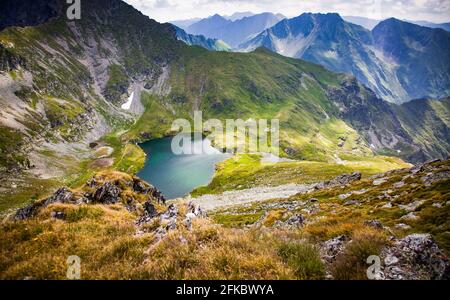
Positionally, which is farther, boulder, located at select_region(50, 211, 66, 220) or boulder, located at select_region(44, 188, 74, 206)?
boulder, located at select_region(44, 188, 74, 206)

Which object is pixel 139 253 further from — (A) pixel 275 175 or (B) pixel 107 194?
(A) pixel 275 175

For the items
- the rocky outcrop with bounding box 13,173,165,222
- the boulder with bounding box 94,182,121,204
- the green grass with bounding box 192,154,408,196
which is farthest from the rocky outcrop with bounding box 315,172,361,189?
the boulder with bounding box 94,182,121,204

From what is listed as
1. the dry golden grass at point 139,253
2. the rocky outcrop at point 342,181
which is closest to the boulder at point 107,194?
the dry golden grass at point 139,253

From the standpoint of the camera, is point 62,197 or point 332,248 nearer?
point 332,248

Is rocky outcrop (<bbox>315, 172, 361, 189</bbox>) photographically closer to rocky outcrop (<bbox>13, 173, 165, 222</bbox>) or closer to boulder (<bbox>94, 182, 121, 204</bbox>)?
rocky outcrop (<bbox>13, 173, 165, 222</bbox>)

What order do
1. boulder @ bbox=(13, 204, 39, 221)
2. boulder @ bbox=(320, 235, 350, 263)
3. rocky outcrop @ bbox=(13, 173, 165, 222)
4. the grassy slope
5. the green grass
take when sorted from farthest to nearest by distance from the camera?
the green grass → rocky outcrop @ bbox=(13, 173, 165, 222) → boulder @ bbox=(13, 204, 39, 221) → boulder @ bbox=(320, 235, 350, 263) → the grassy slope

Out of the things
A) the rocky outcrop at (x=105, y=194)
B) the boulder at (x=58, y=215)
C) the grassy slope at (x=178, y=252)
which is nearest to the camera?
the grassy slope at (x=178, y=252)

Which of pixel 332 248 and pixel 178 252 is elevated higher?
pixel 178 252

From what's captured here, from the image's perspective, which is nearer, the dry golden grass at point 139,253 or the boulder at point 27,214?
the dry golden grass at point 139,253

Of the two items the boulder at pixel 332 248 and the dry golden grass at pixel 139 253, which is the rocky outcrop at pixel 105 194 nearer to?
the dry golden grass at pixel 139 253

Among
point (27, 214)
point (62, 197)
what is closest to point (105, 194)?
point (62, 197)
